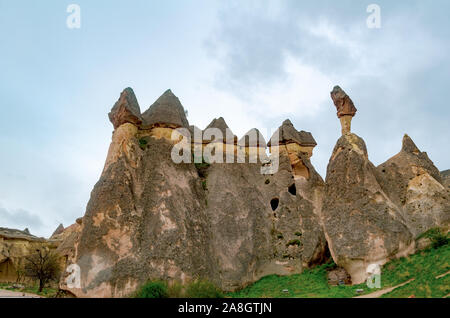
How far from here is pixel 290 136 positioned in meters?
22.9

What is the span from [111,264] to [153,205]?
3070 millimetres

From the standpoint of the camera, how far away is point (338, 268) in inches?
615

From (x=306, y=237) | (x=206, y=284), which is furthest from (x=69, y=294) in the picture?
(x=306, y=237)

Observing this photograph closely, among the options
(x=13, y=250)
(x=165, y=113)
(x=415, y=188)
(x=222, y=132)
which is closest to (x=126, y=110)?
(x=165, y=113)

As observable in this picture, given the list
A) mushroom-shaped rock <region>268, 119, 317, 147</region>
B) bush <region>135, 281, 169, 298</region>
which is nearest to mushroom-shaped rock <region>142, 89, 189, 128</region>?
mushroom-shaped rock <region>268, 119, 317, 147</region>

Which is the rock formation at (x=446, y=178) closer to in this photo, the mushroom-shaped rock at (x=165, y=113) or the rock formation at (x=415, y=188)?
the rock formation at (x=415, y=188)

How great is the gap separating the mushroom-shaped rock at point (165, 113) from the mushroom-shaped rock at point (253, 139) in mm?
4171

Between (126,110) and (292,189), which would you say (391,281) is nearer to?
(292,189)

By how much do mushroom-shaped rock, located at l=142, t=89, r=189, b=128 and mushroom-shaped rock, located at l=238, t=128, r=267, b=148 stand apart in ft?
13.7

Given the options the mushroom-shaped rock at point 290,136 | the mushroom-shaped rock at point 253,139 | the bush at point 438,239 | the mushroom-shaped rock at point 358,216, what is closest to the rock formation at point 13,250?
the mushroom-shaped rock at point 253,139

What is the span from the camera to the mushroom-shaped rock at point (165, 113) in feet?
61.2

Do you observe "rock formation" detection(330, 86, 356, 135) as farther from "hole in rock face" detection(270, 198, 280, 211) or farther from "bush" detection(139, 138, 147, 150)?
"bush" detection(139, 138, 147, 150)

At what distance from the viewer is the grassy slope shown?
9.58 m
